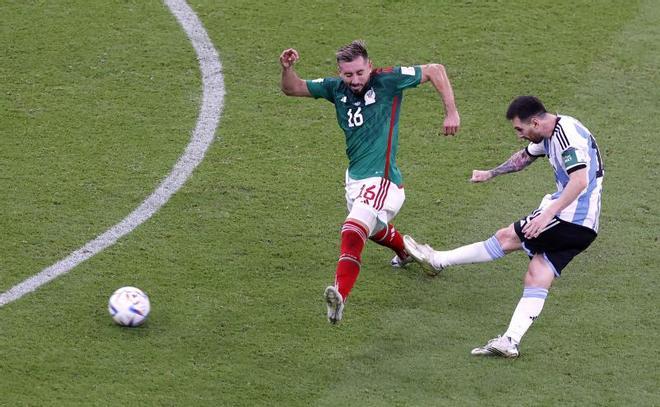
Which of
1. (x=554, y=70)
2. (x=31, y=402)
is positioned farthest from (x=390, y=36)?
(x=31, y=402)

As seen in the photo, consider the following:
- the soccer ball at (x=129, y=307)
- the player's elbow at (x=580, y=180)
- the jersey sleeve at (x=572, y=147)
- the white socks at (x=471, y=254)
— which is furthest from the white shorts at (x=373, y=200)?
the soccer ball at (x=129, y=307)

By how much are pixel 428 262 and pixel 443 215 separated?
101 cm

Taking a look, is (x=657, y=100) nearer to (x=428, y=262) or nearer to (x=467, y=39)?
(x=467, y=39)

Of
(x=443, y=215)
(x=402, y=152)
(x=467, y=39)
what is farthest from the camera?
(x=467, y=39)

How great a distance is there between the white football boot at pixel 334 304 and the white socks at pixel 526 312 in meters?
1.11

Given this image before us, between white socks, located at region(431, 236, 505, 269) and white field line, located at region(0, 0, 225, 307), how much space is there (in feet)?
Result: 7.98

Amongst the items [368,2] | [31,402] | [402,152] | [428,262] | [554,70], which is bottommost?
[31,402]

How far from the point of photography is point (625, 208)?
9.96m

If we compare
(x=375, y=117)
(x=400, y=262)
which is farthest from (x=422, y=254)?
(x=375, y=117)

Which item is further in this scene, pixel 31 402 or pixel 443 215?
pixel 443 215

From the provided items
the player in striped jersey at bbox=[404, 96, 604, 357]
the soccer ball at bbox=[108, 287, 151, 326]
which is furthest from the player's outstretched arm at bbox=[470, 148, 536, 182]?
the soccer ball at bbox=[108, 287, 151, 326]

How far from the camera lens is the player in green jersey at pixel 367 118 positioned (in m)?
8.38

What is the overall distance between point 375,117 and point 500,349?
1.85 meters

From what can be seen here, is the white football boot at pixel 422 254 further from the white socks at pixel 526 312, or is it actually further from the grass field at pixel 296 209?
the white socks at pixel 526 312
